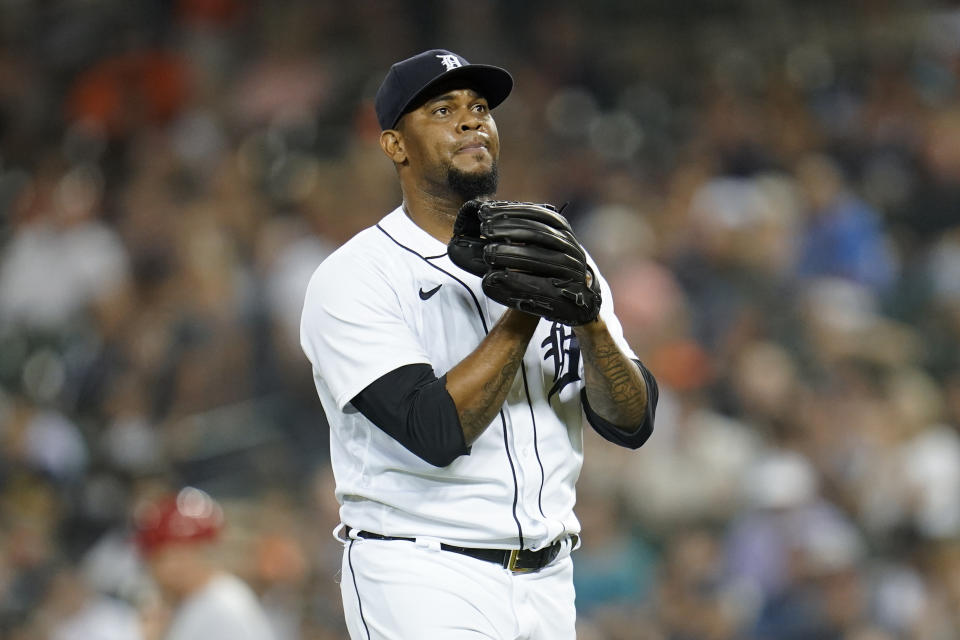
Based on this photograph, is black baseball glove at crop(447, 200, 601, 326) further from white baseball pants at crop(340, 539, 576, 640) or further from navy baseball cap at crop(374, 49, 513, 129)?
white baseball pants at crop(340, 539, 576, 640)

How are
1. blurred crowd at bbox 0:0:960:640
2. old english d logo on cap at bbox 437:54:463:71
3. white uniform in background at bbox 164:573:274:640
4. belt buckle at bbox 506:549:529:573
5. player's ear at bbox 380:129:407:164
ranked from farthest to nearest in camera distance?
blurred crowd at bbox 0:0:960:640 < white uniform in background at bbox 164:573:274:640 < player's ear at bbox 380:129:407:164 < old english d logo on cap at bbox 437:54:463:71 < belt buckle at bbox 506:549:529:573

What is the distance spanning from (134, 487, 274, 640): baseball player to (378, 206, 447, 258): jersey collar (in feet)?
5.85

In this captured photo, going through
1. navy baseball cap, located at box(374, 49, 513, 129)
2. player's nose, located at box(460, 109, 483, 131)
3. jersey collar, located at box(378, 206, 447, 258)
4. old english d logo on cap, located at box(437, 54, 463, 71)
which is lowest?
jersey collar, located at box(378, 206, 447, 258)

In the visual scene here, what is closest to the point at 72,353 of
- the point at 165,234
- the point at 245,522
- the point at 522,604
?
the point at 165,234

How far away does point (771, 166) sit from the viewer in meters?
8.05

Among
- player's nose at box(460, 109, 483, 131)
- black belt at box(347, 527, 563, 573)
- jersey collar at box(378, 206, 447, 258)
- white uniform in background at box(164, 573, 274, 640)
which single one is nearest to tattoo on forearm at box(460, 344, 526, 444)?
black belt at box(347, 527, 563, 573)

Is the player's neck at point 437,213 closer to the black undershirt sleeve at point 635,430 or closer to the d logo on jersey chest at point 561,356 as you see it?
the d logo on jersey chest at point 561,356

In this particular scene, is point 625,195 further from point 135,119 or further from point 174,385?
point 135,119

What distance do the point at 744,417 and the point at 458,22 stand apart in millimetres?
3705

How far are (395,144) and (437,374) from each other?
22.3 inches

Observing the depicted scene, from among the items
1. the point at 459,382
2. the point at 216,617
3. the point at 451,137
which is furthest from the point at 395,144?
the point at 216,617

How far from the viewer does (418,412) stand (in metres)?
2.64

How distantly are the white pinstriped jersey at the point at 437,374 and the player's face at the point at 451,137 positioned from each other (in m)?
0.16

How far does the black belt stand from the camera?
2.80 m
